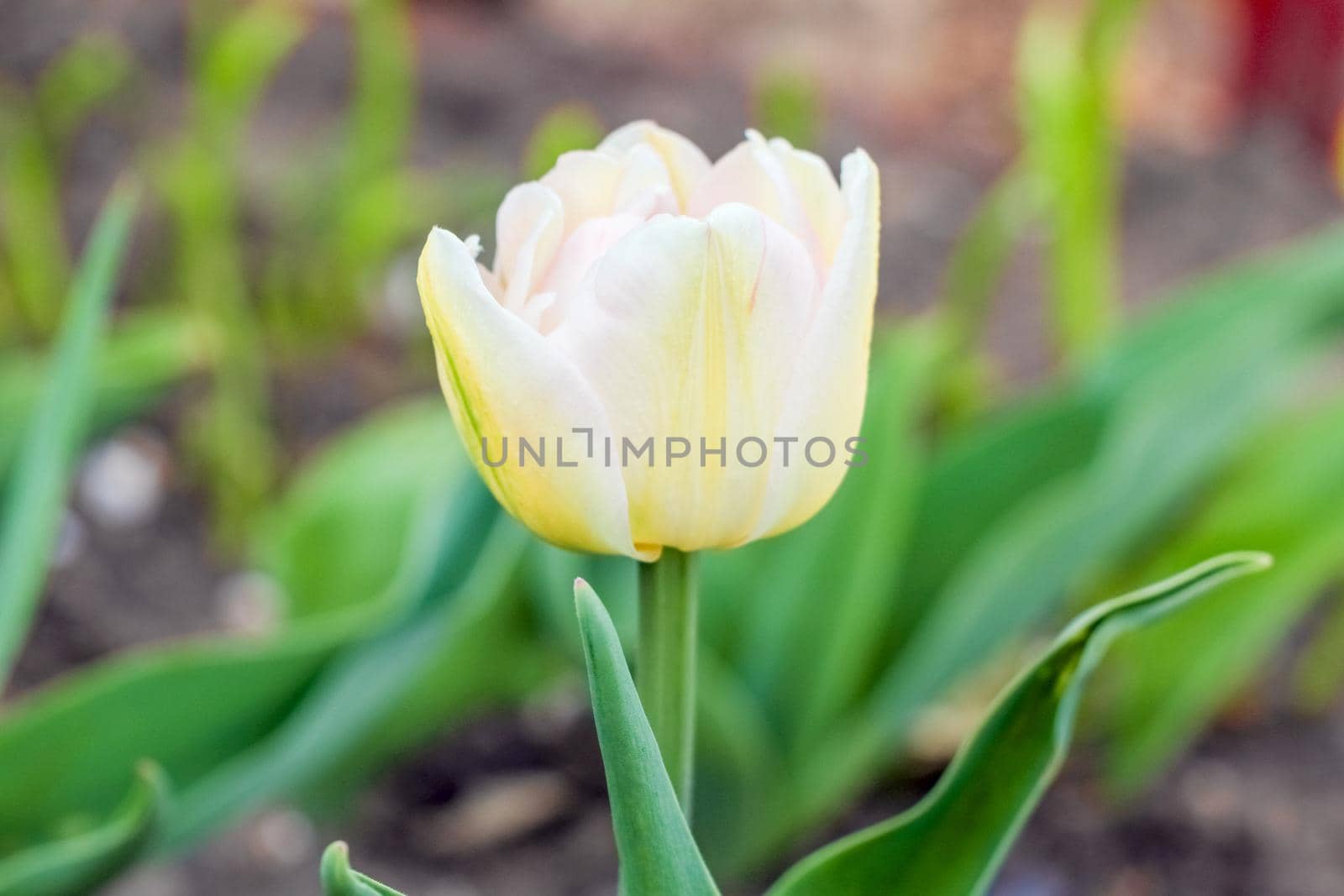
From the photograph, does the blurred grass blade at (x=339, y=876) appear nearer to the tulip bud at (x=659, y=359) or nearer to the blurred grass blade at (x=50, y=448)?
the tulip bud at (x=659, y=359)

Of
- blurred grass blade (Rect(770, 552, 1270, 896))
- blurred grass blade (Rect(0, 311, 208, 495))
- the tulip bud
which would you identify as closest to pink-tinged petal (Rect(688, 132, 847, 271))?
the tulip bud

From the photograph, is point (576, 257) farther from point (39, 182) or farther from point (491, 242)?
point (39, 182)

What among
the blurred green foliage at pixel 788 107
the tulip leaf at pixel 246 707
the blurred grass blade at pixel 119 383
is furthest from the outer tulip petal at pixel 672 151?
the blurred green foliage at pixel 788 107

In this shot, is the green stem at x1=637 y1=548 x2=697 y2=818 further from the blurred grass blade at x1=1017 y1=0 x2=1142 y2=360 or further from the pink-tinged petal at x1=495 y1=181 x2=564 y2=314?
the blurred grass blade at x1=1017 y1=0 x2=1142 y2=360

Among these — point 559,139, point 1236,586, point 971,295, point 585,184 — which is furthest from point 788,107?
point 585,184

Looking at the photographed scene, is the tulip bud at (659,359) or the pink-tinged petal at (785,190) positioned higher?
the pink-tinged petal at (785,190)

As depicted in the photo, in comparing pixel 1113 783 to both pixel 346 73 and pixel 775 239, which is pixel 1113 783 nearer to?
pixel 775 239
